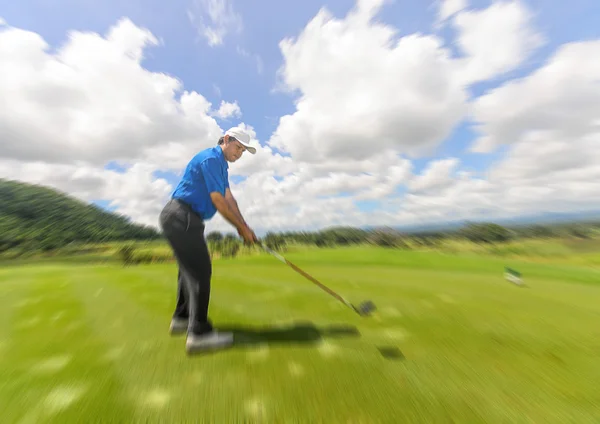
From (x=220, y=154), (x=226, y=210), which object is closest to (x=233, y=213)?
(x=226, y=210)

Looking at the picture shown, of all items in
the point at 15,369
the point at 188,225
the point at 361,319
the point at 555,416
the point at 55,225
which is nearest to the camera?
the point at 555,416

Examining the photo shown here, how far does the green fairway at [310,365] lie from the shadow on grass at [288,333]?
31 mm

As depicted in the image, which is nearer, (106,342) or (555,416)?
(555,416)

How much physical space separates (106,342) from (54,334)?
1.07m

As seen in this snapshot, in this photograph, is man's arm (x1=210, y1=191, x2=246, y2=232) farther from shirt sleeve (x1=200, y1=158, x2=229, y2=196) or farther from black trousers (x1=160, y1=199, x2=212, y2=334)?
black trousers (x1=160, y1=199, x2=212, y2=334)

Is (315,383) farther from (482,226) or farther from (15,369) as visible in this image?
(482,226)

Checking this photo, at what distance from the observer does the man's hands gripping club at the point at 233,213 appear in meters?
4.34

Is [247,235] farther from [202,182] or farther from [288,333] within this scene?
[288,333]

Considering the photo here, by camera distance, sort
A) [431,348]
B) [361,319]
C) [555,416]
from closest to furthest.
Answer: [555,416], [431,348], [361,319]

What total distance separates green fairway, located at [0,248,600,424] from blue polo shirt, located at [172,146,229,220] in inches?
78.1

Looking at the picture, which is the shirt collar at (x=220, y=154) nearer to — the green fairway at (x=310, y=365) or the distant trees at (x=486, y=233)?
the green fairway at (x=310, y=365)

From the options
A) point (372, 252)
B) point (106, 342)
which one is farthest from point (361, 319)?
point (372, 252)

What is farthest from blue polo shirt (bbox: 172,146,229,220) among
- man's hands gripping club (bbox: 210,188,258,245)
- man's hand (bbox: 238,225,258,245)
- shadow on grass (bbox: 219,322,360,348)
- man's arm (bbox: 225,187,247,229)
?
shadow on grass (bbox: 219,322,360,348)

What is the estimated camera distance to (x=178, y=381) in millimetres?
3016
